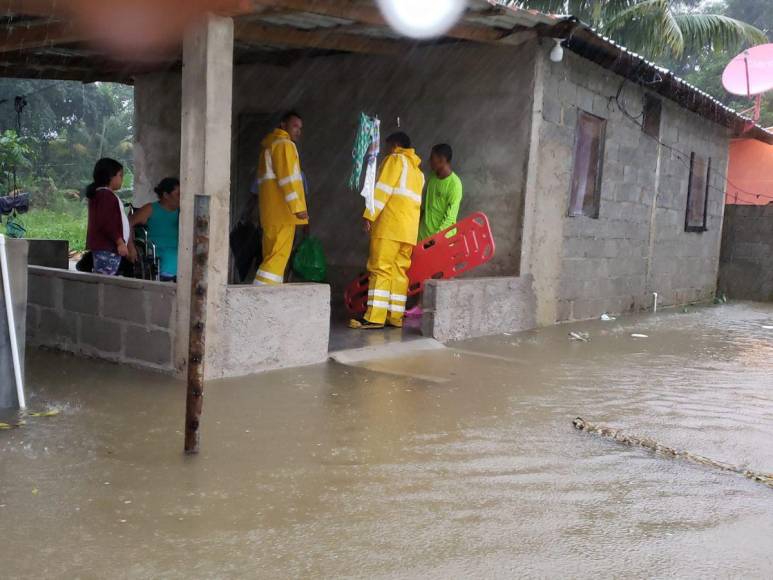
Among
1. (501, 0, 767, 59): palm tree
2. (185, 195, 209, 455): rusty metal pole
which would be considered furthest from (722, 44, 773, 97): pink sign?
(185, 195, 209, 455): rusty metal pole

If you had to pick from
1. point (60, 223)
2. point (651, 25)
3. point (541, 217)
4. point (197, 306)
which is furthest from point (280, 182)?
point (60, 223)

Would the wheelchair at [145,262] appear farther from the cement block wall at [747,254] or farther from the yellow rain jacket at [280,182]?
the cement block wall at [747,254]

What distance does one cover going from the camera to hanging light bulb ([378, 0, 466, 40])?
19.5 ft

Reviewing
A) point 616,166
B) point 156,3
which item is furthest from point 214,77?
point 616,166

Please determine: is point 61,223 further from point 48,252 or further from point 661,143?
point 661,143

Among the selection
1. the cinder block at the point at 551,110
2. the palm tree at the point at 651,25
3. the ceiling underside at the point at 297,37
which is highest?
the palm tree at the point at 651,25

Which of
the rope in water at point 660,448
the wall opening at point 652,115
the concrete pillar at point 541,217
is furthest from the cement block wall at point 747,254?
the rope in water at point 660,448

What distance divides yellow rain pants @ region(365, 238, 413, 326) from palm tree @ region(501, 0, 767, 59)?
1306cm

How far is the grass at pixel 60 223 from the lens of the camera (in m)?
21.8

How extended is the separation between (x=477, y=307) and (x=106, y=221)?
361cm

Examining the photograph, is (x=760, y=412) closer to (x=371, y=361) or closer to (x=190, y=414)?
(x=371, y=361)

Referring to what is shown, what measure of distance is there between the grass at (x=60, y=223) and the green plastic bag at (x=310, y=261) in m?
14.0

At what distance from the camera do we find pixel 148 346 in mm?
5465

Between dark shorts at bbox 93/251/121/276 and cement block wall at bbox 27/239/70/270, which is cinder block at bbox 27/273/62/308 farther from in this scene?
cement block wall at bbox 27/239/70/270
